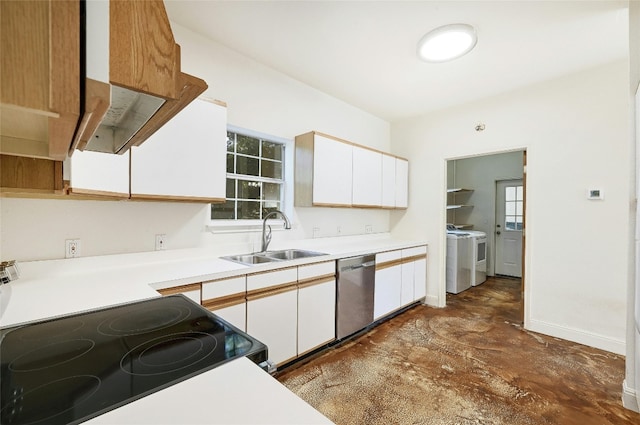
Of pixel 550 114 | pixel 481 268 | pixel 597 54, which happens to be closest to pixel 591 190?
pixel 550 114

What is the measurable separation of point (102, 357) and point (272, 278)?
1.36 metres

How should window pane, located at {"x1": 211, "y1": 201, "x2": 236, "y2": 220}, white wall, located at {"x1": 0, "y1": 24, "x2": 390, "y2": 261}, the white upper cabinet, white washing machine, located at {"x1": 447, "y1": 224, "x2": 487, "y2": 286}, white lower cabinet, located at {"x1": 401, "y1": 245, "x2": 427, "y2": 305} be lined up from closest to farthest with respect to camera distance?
white wall, located at {"x1": 0, "y1": 24, "x2": 390, "y2": 261}
window pane, located at {"x1": 211, "y1": 201, "x2": 236, "y2": 220}
the white upper cabinet
white lower cabinet, located at {"x1": 401, "y1": 245, "x2": 427, "y2": 305}
white washing machine, located at {"x1": 447, "y1": 224, "x2": 487, "y2": 286}

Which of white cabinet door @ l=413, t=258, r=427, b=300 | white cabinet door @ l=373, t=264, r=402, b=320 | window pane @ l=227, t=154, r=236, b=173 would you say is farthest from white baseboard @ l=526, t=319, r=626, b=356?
window pane @ l=227, t=154, r=236, b=173

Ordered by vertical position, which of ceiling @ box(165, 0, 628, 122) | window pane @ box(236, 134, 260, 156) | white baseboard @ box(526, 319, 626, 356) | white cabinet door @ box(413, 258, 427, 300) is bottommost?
white baseboard @ box(526, 319, 626, 356)

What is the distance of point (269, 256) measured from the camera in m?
2.67

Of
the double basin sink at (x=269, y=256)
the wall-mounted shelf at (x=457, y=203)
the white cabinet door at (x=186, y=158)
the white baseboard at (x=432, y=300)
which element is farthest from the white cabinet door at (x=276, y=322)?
the wall-mounted shelf at (x=457, y=203)

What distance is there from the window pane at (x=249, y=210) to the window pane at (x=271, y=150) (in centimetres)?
54

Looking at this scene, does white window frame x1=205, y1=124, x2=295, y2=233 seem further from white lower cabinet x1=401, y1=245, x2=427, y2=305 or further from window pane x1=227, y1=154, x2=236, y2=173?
white lower cabinet x1=401, y1=245, x2=427, y2=305

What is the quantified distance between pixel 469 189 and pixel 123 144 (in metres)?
6.51

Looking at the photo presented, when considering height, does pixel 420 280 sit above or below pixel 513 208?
below

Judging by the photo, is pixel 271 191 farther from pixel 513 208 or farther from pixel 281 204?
pixel 513 208

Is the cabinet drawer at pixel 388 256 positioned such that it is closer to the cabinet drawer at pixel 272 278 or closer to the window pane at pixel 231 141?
the cabinet drawer at pixel 272 278

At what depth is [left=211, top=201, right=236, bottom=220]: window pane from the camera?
257cm

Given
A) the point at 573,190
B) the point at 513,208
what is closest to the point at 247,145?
the point at 573,190
